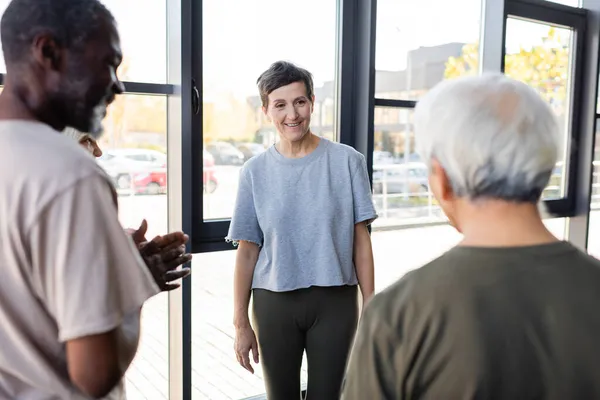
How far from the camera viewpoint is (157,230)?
2.41 m

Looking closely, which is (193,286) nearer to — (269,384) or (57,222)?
(269,384)

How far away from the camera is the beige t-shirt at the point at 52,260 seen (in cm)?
75

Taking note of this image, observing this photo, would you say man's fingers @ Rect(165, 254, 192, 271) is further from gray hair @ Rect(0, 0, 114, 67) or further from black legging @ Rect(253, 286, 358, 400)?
black legging @ Rect(253, 286, 358, 400)

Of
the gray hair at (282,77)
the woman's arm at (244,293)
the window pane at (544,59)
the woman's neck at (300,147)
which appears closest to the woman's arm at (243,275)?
the woman's arm at (244,293)

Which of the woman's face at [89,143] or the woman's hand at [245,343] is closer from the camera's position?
the woman's face at [89,143]

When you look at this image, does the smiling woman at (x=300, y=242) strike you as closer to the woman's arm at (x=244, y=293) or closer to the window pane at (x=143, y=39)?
the woman's arm at (x=244, y=293)

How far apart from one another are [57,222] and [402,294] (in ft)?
1.62

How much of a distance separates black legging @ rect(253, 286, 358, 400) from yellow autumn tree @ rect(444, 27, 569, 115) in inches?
76.6

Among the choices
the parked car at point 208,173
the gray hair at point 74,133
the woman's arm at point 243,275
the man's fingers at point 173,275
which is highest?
the gray hair at point 74,133

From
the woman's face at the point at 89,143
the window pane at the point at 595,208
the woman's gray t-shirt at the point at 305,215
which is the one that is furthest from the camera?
the window pane at the point at 595,208

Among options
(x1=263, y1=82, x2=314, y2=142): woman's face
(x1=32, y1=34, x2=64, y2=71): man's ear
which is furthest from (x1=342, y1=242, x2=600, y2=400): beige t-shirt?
(x1=263, y1=82, x2=314, y2=142): woman's face

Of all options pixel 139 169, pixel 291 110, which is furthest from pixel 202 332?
pixel 291 110

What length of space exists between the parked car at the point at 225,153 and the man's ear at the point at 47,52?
163 cm

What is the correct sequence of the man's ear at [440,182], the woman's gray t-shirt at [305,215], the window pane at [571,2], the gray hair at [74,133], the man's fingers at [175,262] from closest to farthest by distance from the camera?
the man's ear at [440,182], the man's fingers at [175,262], the gray hair at [74,133], the woman's gray t-shirt at [305,215], the window pane at [571,2]
